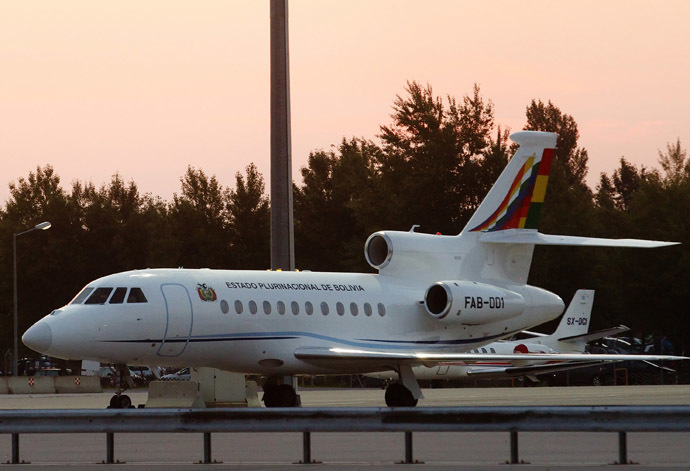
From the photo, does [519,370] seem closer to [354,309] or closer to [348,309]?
[354,309]

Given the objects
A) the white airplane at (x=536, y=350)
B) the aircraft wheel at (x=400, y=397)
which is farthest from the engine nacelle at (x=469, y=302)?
the white airplane at (x=536, y=350)

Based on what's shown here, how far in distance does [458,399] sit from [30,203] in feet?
152

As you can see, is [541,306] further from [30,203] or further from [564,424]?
[30,203]

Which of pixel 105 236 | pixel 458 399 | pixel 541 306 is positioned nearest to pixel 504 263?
pixel 541 306

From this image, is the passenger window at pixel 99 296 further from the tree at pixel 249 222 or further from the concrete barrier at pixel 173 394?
the tree at pixel 249 222

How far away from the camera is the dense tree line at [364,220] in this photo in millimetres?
59781

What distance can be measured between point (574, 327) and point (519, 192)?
15.5m

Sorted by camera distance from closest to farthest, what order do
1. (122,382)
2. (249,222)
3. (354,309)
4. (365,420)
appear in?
(365,420) < (122,382) < (354,309) < (249,222)

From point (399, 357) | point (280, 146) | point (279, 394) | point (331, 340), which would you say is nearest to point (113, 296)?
point (279, 394)

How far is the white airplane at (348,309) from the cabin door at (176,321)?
0.02 meters

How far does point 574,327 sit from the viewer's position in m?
45.0

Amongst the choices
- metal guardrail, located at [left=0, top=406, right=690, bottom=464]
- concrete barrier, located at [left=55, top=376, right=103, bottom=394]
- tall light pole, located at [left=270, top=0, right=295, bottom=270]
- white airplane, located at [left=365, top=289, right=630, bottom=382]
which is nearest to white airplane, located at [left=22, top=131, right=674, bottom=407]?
tall light pole, located at [left=270, top=0, right=295, bottom=270]

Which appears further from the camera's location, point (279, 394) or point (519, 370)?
point (519, 370)

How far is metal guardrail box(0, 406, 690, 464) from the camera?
1298 centimetres
